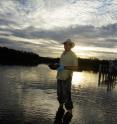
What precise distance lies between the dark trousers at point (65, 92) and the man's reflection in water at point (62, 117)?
266mm

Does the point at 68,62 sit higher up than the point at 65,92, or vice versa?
the point at 68,62

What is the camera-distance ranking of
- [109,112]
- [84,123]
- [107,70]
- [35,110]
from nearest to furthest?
[84,123], [35,110], [109,112], [107,70]

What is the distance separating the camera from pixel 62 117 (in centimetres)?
1150

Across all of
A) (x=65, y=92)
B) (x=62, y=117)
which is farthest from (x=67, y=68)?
(x=62, y=117)

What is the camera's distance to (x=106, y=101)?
1591 cm

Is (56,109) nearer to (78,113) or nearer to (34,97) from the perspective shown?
(78,113)

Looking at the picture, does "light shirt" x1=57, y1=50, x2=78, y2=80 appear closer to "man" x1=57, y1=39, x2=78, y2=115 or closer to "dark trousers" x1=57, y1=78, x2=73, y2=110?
"man" x1=57, y1=39, x2=78, y2=115

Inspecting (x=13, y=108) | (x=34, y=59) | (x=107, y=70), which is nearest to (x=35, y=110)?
(x=13, y=108)

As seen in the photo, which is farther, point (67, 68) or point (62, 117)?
point (67, 68)

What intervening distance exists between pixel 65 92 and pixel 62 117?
1.03 meters

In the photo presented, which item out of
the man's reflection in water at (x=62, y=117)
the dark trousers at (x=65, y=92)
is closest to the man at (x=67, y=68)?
the dark trousers at (x=65, y=92)

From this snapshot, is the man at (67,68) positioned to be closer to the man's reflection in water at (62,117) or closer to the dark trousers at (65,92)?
the dark trousers at (65,92)

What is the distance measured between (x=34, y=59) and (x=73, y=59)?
95.0 m

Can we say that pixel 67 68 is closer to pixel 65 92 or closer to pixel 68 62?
pixel 68 62
